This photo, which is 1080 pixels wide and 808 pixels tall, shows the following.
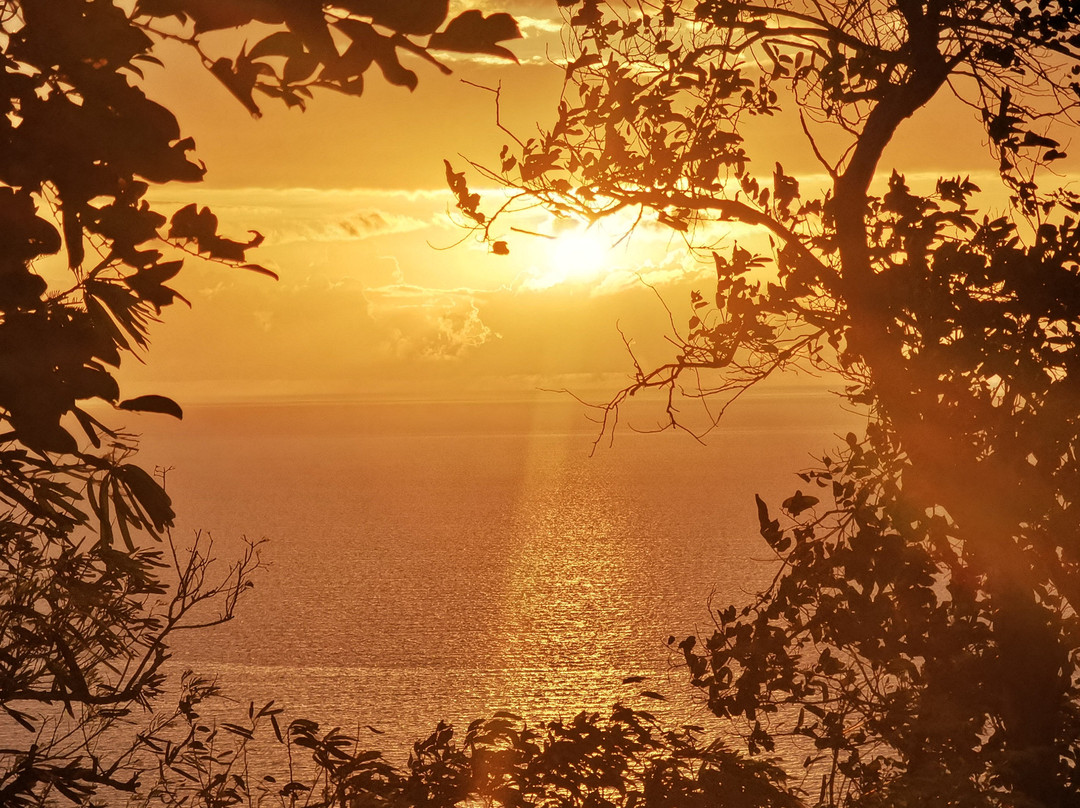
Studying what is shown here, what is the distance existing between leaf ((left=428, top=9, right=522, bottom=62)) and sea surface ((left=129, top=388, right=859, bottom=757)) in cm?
462

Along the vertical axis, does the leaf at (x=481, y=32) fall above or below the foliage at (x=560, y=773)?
above

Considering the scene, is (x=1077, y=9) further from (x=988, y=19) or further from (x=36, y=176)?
(x=36, y=176)

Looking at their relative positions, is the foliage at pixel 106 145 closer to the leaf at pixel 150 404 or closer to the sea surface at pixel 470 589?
the leaf at pixel 150 404

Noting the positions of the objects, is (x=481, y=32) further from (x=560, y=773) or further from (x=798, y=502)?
(x=798, y=502)

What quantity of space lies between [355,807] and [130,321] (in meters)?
3.55

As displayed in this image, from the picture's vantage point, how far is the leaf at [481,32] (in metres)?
1.81

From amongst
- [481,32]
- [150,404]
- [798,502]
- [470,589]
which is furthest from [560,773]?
[470,589]

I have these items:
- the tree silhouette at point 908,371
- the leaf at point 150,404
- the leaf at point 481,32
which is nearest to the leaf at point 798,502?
the tree silhouette at point 908,371

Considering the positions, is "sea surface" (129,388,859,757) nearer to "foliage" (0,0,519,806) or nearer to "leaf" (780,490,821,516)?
"leaf" (780,490,821,516)

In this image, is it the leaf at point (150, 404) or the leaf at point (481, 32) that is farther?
the leaf at point (150, 404)

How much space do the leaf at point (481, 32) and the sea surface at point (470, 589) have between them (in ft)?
15.2

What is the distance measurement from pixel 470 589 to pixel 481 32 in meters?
65.4

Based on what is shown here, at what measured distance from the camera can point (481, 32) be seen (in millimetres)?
1817

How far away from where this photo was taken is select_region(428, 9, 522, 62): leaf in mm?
1809
